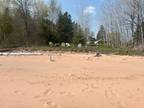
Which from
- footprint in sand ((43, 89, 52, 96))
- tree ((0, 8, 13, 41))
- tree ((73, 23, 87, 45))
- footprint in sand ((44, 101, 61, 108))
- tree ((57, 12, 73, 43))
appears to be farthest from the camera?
tree ((57, 12, 73, 43))

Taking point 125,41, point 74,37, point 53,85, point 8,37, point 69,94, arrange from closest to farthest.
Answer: point 69,94 < point 53,85 < point 8,37 < point 125,41 < point 74,37

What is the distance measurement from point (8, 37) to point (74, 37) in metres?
13.9

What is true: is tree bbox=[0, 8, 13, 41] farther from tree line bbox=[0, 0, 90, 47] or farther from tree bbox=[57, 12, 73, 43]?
tree bbox=[57, 12, 73, 43]

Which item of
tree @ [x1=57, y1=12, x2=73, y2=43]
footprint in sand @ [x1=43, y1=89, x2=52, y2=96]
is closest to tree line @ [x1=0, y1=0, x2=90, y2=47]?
tree @ [x1=57, y1=12, x2=73, y2=43]

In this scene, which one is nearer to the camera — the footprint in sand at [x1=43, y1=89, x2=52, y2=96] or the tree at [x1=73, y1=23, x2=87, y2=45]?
the footprint in sand at [x1=43, y1=89, x2=52, y2=96]

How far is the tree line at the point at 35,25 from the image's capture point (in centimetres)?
5359

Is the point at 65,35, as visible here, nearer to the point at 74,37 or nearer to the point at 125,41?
the point at 74,37

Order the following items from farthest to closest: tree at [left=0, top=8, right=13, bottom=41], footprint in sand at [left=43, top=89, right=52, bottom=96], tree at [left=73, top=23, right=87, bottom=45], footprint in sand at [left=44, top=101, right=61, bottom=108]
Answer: tree at [left=73, top=23, right=87, bottom=45]
tree at [left=0, top=8, right=13, bottom=41]
footprint in sand at [left=43, top=89, right=52, bottom=96]
footprint in sand at [left=44, top=101, right=61, bottom=108]

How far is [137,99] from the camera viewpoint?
830cm

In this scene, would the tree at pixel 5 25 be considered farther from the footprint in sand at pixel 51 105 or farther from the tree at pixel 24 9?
the footprint in sand at pixel 51 105

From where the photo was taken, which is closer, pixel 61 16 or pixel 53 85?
pixel 53 85

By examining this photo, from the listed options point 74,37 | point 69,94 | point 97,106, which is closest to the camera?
point 97,106

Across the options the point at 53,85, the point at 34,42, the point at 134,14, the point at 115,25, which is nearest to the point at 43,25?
the point at 34,42

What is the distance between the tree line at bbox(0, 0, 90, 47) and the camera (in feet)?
176
